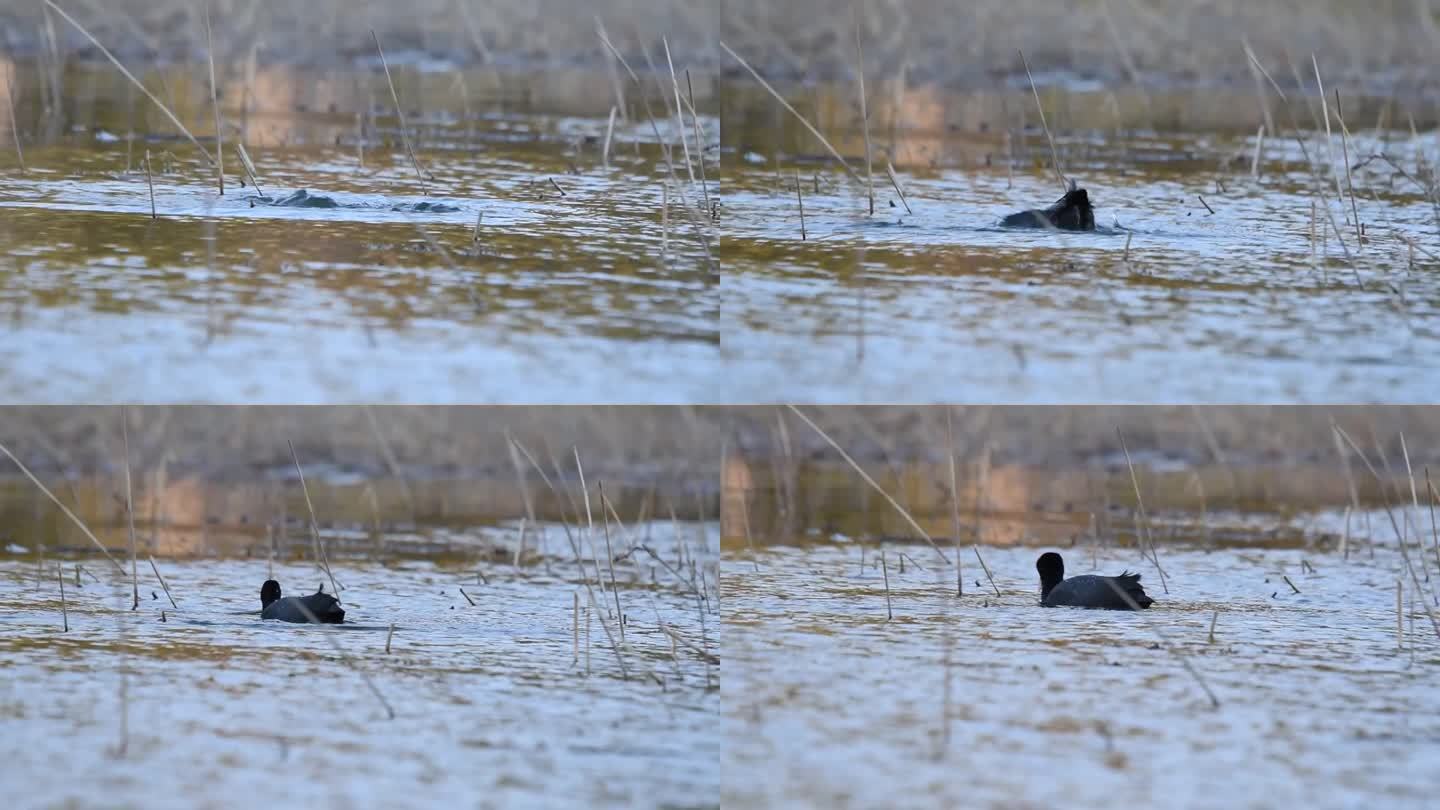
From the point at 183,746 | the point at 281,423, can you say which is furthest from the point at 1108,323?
the point at 281,423

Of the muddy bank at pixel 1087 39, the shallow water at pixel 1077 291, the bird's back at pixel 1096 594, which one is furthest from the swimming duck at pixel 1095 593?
the muddy bank at pixel 1087 39

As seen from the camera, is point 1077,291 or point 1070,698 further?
point 1077,291

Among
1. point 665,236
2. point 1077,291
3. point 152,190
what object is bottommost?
point 1077,291

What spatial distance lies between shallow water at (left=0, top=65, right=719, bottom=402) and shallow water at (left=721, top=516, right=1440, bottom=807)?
3.20ft

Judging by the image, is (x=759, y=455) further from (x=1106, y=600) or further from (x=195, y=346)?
(x=195, y=346)

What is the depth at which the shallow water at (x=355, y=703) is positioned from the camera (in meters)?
3.62

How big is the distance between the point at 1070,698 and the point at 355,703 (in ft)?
6.07

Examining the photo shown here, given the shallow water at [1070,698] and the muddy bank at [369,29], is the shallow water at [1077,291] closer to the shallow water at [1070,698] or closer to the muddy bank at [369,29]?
the shallow water at [1070,698]

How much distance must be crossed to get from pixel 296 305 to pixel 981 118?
5135 mm

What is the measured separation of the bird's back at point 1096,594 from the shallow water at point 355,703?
1.23 metres

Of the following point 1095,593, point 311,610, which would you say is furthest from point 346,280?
point 1095,593

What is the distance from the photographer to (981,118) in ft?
29.2

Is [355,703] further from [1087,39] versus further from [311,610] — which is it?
[1087,39]

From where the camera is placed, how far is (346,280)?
4848mm
